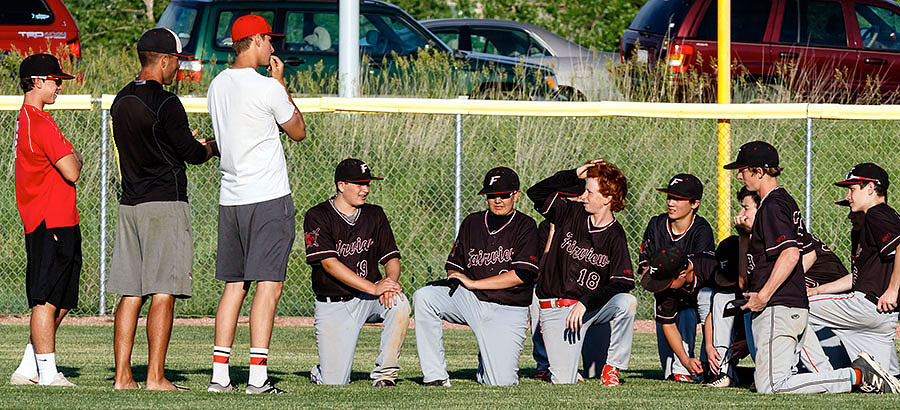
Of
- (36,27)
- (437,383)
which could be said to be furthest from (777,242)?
(36,27)

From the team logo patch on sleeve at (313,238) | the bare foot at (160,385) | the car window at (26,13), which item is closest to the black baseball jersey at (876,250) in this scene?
the team logo patch on sleeve at (313,238)

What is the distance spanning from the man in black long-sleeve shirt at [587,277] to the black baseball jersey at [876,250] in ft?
4.58

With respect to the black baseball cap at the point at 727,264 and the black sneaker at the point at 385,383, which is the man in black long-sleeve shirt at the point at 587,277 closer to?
the black baseball cap at the point at 727,264

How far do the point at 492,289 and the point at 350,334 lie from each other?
0.89 meters

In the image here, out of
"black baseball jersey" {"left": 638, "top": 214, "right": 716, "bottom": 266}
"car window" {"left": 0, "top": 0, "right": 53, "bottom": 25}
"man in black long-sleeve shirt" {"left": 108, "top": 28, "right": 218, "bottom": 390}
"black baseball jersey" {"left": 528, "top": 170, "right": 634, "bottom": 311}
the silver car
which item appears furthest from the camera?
the silver car

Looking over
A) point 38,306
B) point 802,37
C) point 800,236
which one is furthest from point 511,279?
point 802,37

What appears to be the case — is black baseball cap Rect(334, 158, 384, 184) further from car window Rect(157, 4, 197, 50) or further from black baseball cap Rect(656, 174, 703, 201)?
car window Rect(157, 4, 197, 50)

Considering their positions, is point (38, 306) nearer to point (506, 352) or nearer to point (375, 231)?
point (375, 231)

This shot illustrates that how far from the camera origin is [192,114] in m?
11.5

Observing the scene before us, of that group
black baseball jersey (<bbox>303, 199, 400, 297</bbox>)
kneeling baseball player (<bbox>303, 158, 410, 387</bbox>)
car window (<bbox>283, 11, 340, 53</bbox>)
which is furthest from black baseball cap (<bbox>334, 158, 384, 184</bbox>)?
car window (<bbox>283, 11, 340, 53</bbox>)

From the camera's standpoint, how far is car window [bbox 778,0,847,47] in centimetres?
1430

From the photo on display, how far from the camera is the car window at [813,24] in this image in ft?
46.9

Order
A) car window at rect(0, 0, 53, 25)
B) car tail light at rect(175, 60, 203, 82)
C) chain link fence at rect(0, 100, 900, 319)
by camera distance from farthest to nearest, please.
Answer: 1. car window at rect(0, 0, 53, 25)
2. car tail light at rect(175, 60, 203, 82)
3. chain link fence at rect(0, 100, 900, 319)

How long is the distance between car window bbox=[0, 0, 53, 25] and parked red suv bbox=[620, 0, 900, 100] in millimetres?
7091
